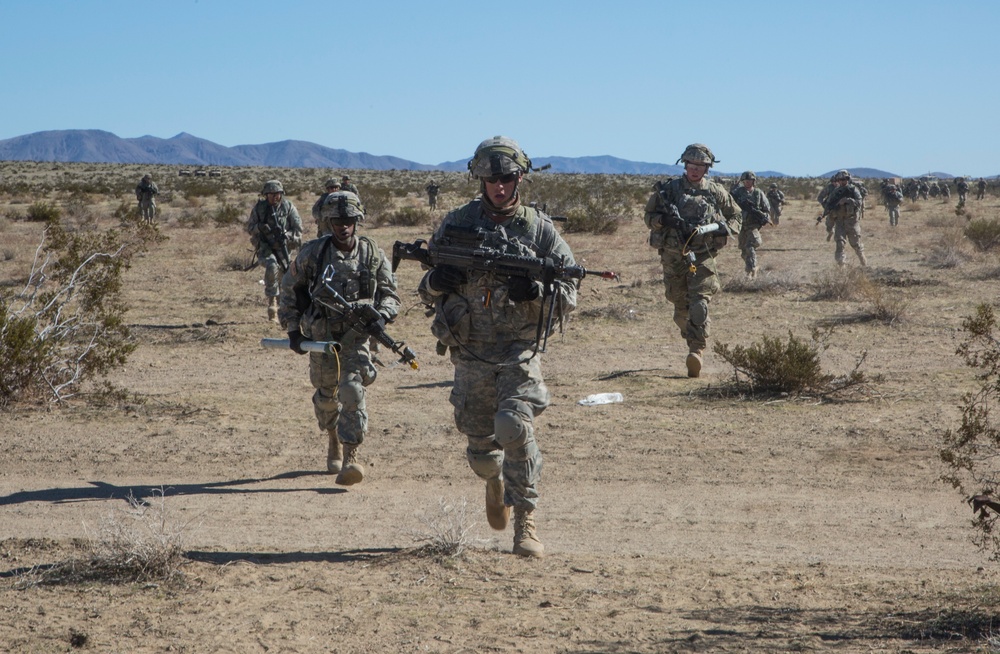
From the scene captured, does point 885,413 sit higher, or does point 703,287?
point 703,287

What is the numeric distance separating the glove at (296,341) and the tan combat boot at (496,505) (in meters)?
1.75

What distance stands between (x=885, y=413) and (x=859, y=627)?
452cm

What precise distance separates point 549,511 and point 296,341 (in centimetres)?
191

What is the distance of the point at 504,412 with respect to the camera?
520 centimetres

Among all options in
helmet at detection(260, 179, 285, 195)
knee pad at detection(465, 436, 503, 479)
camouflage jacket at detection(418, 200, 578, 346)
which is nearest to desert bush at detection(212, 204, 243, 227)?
helmet at detection(260, 179, 285, 195)

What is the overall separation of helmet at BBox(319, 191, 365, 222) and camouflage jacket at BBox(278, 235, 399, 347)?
0.18 meters

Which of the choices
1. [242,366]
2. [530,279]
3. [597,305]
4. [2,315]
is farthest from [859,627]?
[597,305]

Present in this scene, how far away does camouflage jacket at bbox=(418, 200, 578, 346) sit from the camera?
17.6 ft

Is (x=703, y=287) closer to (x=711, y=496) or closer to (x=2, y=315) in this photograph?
(x=711, y=496)

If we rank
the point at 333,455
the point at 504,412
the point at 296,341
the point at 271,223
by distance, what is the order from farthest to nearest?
the point at 271,223 → the point at 333,455 → the point at 296,341 → the point at 504,412

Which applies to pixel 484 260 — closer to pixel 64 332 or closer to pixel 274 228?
pixel 64 332

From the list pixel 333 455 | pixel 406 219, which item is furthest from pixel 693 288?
pixel 406 219

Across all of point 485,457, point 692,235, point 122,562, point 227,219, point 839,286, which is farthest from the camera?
point 227,219

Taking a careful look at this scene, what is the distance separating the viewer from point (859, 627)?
4.28 meters
